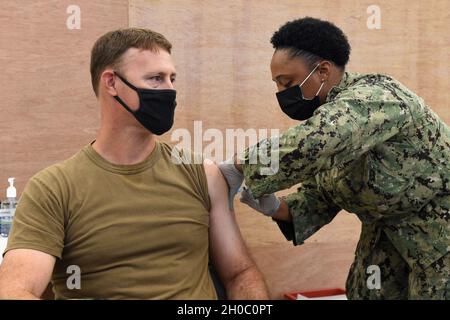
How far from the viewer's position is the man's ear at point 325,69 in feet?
4.58

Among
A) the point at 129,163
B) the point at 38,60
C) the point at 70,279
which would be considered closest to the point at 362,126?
the point at 129,163

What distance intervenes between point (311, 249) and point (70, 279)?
1.60m

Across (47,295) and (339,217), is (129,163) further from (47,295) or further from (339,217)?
(339,217)

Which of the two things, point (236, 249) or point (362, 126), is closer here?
point (362, 126)

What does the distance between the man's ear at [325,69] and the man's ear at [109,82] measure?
59 cm

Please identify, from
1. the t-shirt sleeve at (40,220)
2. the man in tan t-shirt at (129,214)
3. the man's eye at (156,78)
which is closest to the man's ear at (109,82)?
the man in tan t-shirt at (129,214)

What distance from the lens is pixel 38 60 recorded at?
92.0 inches

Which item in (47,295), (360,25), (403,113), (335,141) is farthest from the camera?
(360,25)

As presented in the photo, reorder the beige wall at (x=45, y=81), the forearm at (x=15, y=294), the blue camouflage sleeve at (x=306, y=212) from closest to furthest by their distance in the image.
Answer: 1. the forearm at (x=15, y=294)
2. the blue camouflage sleeve at (x=306, y=212)
3. the beige wall at (x=45, y=81)

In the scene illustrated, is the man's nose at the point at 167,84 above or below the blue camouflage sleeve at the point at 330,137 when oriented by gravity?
above

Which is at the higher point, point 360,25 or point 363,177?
point 360,25

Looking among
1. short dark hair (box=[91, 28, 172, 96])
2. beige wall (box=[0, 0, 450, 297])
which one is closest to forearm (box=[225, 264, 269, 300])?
short dark hair (box=[91, 28, 172, 96])

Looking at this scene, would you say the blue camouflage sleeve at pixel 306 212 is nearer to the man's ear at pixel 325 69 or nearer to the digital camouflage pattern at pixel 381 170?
the digital camouflage pattern at pixel 381 170

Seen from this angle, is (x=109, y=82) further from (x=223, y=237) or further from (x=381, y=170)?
(x=381, y=170)
